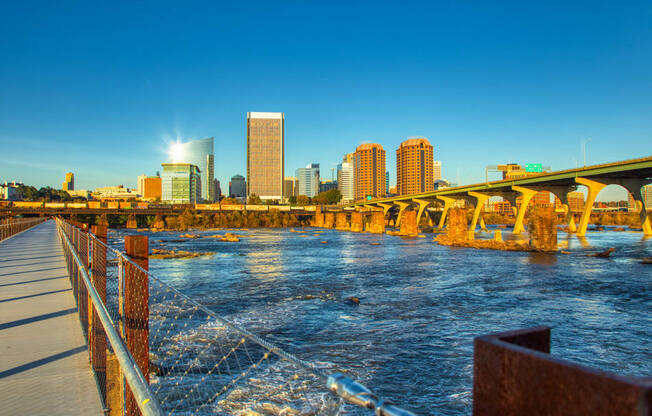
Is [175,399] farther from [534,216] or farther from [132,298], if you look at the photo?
[534,216]

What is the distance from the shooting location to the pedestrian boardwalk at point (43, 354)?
181 inches

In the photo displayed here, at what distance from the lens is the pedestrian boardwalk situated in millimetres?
4609

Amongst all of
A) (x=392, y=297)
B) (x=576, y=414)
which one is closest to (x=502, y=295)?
(x=392, y=297)

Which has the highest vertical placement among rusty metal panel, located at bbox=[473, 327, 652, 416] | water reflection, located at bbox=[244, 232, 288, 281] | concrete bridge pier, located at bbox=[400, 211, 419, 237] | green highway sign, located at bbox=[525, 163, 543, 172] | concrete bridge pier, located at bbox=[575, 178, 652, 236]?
green highway sign, located at bbox=[525, 163, 543, 172]

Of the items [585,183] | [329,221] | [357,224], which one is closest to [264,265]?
[585,183]

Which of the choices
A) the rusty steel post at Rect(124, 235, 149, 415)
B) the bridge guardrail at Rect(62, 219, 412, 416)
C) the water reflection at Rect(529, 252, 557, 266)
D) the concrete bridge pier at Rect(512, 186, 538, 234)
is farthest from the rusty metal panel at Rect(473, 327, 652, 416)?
the concrete bridge pier at Rect(512, 186, 538, 234)

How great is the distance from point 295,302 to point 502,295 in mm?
11266

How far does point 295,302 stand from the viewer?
63.2 feet

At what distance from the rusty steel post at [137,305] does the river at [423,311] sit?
523 cm

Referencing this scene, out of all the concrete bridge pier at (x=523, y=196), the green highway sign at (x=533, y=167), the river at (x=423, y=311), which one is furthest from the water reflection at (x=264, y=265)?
the green highway sign at (x=533, y=167)

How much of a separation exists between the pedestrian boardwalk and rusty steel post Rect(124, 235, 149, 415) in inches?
33.6

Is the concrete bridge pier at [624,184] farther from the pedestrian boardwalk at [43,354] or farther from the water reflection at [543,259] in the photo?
the pedestrian boardwalk at [43,354]

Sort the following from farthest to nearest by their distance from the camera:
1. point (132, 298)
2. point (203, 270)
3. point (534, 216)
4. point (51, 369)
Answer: point (534, 216) → point (203, 270) → point (132, 298) → point (51, 369)

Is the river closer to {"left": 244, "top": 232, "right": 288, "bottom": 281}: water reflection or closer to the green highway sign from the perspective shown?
{"left": 244, "top": 232, "right": 288, "bottom": 281}: water reflection
